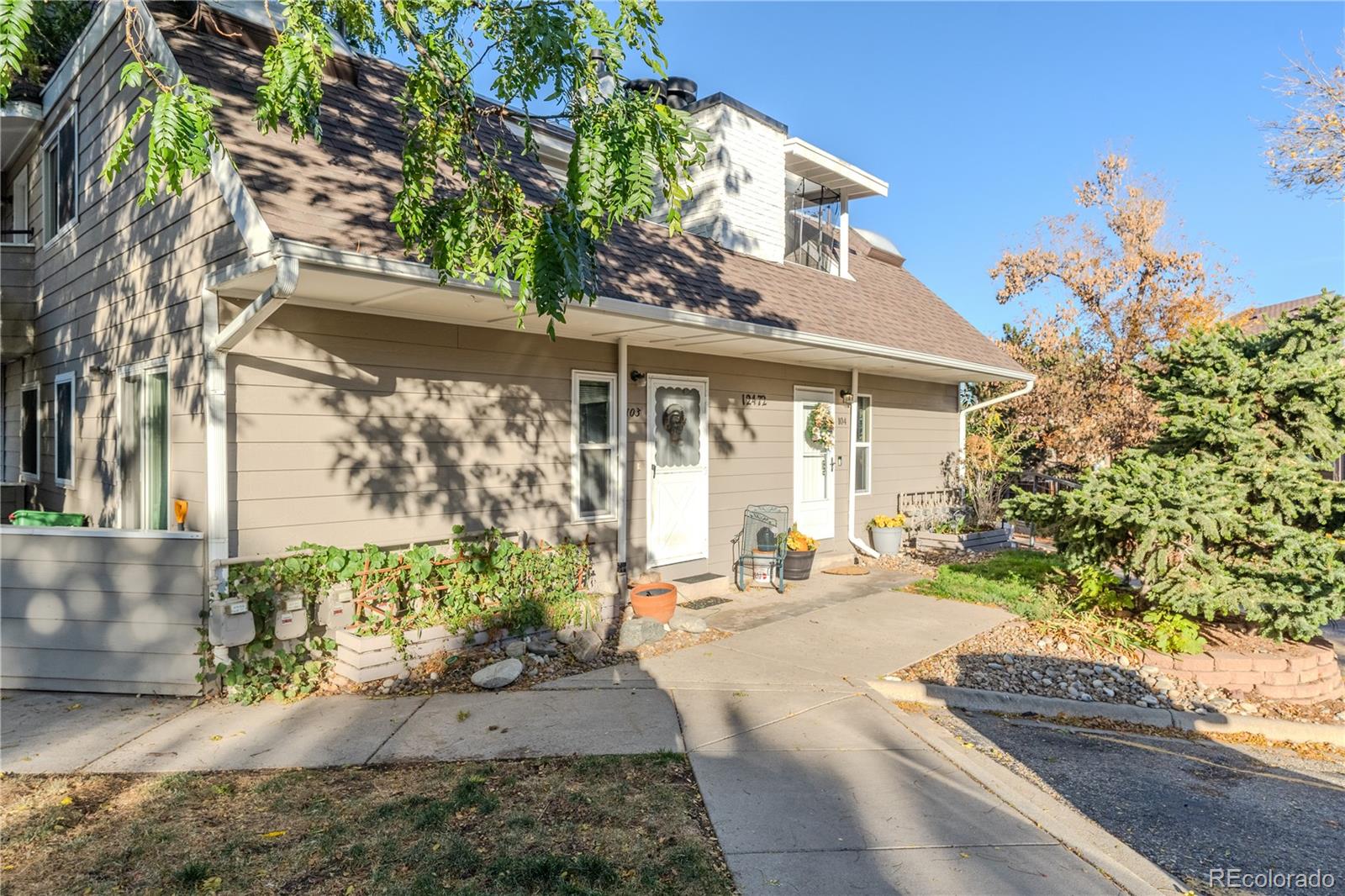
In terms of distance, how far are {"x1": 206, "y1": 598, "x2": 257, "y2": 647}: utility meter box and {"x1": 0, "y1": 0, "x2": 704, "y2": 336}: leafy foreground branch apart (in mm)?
2328

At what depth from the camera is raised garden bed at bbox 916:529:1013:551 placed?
34.5ft

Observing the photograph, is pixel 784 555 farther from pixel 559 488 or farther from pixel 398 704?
pixel 398 704

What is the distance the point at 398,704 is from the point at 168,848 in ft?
5.58

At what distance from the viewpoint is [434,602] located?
17.5 ft

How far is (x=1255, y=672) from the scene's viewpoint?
5.72 metres

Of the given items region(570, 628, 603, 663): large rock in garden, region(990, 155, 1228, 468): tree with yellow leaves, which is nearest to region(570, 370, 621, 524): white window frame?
region(570, 628, 603, 663): large rock in garden

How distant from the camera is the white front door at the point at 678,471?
7.68 meters

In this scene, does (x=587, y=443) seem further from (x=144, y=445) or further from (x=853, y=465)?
(x=853, y=465)

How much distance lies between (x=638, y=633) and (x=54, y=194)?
26.4 ft

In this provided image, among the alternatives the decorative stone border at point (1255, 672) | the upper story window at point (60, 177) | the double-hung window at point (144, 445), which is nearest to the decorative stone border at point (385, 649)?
the double-hung window at point (144, 445)

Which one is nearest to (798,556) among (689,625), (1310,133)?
(689,625)

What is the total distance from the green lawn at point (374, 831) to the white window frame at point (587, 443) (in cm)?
335

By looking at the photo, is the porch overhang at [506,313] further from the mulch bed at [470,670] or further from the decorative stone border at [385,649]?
the mulch bed at [470,670]

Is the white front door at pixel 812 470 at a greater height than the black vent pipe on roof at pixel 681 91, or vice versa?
the black vent pipe on roof at pixel 681 91
